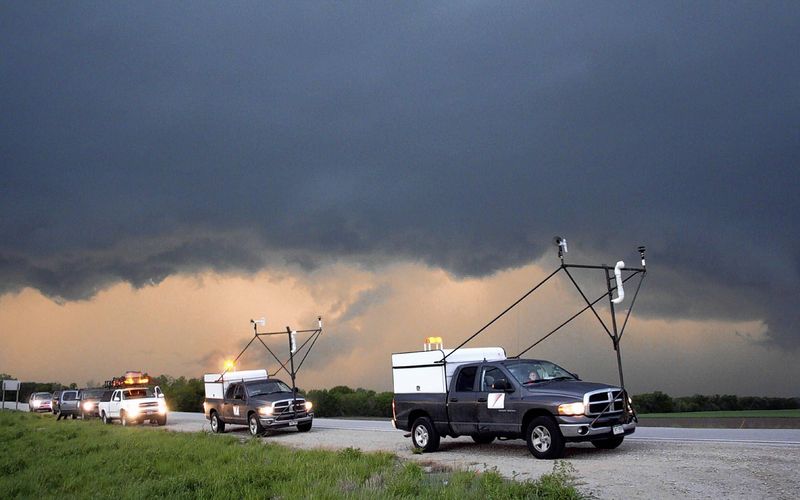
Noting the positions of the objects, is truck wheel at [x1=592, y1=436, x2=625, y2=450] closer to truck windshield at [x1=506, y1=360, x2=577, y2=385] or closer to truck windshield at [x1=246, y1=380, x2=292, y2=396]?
truck windshield at [x1=506, y1=360, x2=577, y2=385]

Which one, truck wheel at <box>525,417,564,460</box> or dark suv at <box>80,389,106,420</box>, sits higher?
dark suv at <box>80,389,106,420</box>

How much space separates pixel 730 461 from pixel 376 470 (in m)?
6.35

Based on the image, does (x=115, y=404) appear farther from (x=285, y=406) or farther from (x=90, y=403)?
(x=285, y=406)

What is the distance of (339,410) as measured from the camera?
4538 cm

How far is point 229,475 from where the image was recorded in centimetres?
1309

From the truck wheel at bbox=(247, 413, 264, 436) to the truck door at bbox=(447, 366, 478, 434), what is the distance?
1005 centimetres

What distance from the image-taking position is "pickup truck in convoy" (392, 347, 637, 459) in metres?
13.9

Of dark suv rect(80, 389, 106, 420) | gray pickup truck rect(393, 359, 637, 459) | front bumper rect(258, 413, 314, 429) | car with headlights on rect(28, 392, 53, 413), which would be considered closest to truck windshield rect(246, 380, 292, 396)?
front bumper rect(258, 413, 314, 429)

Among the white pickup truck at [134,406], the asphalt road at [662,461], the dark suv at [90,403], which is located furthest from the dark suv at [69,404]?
the asphalt road at [662,461]

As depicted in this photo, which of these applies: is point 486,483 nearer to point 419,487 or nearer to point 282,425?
point 419,487

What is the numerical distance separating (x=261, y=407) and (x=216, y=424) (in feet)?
12.8

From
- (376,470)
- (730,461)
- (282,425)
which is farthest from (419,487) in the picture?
(282,425)

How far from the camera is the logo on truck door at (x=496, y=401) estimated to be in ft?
49.2

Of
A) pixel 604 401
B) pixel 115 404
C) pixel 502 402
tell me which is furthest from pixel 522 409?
pixel 115 404
